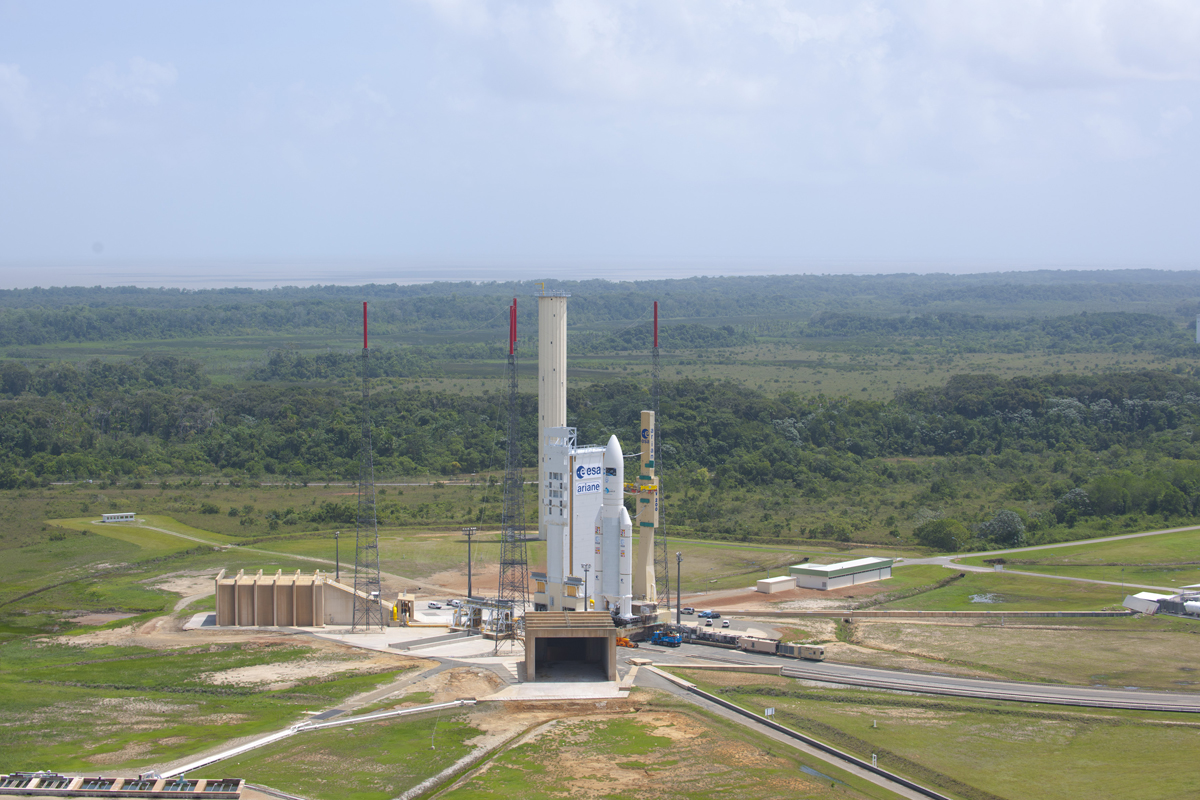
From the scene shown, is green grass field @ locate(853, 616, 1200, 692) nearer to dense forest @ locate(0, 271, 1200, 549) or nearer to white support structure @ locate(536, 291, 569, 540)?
white support structure @ locate(536, 291, 569, 540)

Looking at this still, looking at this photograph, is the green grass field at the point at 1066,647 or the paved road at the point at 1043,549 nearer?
the green grass field at the point at 1066,647

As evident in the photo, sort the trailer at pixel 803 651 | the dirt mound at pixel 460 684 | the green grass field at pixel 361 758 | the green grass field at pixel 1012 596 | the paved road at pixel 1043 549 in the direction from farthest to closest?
the paved road at pixel 1043 549 < the green grass field at pixel 1012 596 < the trailer at pixel 803 651 < the dirt mound at pixel 460 684 < the green grass field at pixel 361 758

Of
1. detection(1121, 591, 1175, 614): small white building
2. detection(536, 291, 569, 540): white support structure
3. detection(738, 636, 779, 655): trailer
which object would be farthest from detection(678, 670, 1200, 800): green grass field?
detection(1121, 591, 1175, 614): small white building

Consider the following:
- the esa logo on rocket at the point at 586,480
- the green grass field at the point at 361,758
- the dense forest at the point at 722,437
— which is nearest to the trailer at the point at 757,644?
the esa logo on rocket at the point at 586,480

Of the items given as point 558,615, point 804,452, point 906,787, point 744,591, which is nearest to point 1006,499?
point 804,452

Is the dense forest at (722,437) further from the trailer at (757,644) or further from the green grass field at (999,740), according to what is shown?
the green grass field at (999,740)

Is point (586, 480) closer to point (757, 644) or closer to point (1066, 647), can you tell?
point (757, 644)
